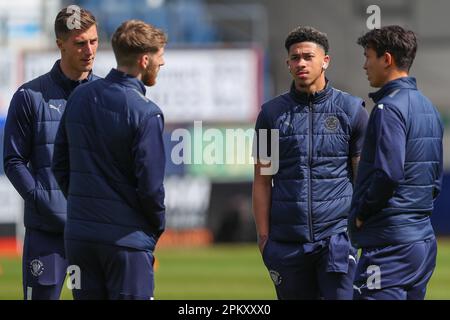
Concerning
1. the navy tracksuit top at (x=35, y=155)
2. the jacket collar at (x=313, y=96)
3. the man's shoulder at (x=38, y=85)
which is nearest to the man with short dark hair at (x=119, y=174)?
the navy tracksuit top at (x=35, y=155)

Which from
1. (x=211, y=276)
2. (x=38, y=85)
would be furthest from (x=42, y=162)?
(x=211, y=276)

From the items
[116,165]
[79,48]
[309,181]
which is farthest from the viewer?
[79,48]

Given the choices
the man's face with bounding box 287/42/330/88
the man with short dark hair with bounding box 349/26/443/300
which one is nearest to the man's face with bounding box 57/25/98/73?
the man's face with bounding box 287/42/330/88

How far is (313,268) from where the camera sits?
22.5 ft

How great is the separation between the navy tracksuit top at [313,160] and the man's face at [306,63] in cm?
10

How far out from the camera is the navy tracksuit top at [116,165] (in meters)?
5.90

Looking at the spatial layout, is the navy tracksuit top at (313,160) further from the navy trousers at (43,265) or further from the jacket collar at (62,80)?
the navy trousers at (43,265)

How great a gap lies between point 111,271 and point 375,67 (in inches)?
73.1

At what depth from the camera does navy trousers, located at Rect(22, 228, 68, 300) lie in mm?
6914

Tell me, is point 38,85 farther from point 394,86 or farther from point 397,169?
point 397,169

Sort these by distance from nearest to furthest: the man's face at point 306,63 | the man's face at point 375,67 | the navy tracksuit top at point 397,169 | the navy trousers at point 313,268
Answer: the navy tracksuit top at point 397,169, the man's face at point 375,67, the navy trousers at point 313,268, the man's face at point 306,63

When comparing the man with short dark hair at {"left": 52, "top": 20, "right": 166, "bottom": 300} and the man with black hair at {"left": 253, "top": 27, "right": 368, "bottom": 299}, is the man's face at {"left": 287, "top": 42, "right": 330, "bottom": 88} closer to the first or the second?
the man with black hair at {"left": 253, "top": 27, "right": 368, "bottom": 299}
